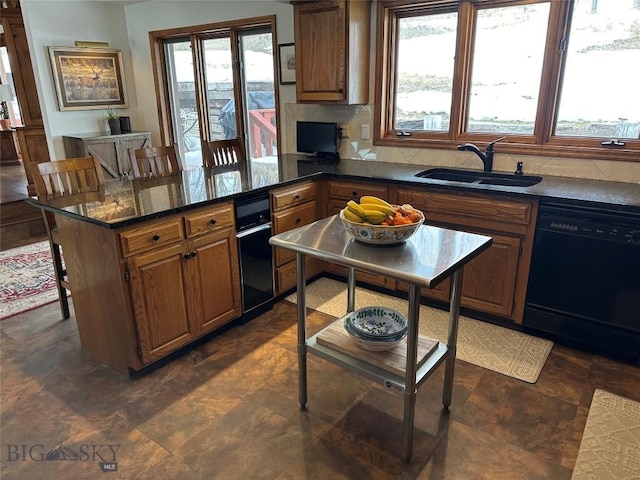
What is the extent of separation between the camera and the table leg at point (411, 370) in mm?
1600

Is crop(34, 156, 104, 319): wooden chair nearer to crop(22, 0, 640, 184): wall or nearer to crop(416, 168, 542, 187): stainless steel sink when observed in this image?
crop(22, 0, 640, 184): wall

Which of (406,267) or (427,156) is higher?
(427,156)

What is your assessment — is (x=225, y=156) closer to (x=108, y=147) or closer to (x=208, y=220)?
(x=208, y=220)

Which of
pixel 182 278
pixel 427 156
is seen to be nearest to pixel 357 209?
pixel 182 278

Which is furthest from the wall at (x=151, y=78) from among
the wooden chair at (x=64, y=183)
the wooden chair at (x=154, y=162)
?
the wooden chair at (x=64, y=183)

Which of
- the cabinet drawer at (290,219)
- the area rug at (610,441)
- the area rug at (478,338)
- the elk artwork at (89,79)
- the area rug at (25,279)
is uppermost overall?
the elk artwork at (89,79)

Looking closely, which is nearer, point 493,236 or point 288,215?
point 493,236

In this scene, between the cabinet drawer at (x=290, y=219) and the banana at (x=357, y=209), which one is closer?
the banana at (x=357, y=209)

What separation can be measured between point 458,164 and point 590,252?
1187 millimetres

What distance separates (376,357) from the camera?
6.21 ft

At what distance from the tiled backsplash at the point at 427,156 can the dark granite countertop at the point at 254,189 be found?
78mm

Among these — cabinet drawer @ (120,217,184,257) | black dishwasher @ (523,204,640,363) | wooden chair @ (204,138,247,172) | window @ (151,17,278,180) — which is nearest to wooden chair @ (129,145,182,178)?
wooden chair @ (204,138,247,172)

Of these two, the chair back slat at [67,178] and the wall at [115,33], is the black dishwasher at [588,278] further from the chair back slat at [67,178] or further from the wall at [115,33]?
the chair back slat at [67,178]

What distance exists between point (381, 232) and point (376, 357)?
567 mm
